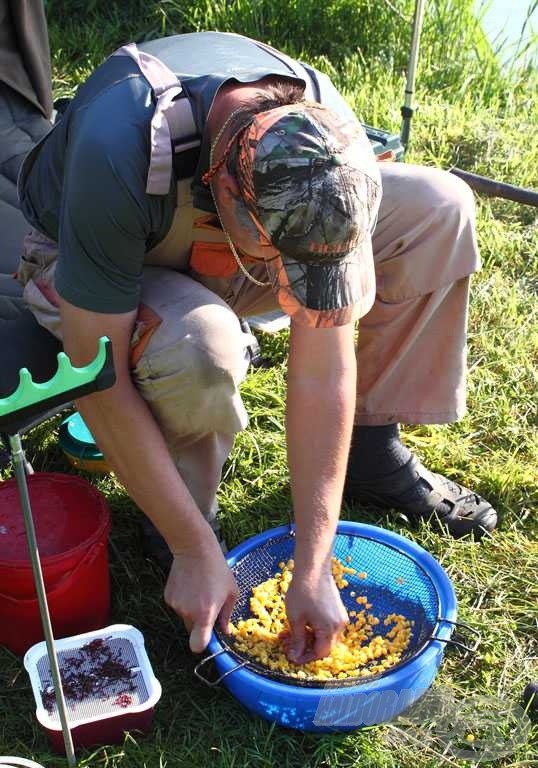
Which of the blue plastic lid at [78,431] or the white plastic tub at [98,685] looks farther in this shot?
the blue plastic lid at [78,431]

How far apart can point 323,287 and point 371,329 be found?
82cm

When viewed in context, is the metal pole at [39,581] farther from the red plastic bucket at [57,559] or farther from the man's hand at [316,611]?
the man's hand at [316,611]

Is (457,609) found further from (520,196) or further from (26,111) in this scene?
(26,111)

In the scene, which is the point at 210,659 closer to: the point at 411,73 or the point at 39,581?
the point at 39,581

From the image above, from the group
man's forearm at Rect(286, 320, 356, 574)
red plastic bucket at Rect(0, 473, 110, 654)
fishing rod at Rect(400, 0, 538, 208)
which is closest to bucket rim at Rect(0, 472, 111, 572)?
red plastic bucket at Rect(0, 473, 110, 654)

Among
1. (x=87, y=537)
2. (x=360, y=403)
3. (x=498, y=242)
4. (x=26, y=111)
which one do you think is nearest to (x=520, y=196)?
(x=498, y=242)

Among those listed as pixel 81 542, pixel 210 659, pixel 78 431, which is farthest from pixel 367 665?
pixel 78 431

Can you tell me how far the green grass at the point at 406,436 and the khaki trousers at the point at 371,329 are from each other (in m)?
0.30

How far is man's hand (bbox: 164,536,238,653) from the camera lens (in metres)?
2.19

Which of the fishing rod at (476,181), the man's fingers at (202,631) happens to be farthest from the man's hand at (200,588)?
the fishing rod at (476,181)

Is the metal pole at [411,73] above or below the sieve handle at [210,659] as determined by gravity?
above

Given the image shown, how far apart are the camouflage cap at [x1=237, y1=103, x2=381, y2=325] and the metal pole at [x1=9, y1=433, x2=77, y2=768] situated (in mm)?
566

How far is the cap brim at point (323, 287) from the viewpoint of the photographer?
1939mm

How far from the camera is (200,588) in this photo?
7.22 ft
